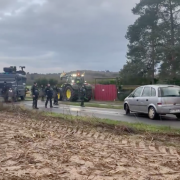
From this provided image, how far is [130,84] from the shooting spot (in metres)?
31.5

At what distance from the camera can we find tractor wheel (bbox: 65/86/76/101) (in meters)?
26.5

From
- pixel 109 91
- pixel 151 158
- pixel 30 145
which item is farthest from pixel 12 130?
pixel 109 91

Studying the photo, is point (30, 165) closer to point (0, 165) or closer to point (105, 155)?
point (0, 165)

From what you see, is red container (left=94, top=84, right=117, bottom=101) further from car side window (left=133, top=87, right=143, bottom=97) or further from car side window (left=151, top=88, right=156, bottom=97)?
car side window (left=151, top=88, right=156, bottom=97)

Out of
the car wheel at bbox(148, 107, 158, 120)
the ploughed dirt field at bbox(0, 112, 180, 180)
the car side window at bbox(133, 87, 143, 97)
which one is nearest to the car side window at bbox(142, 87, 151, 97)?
the car side window at bbox(133, 87, 143, 97)

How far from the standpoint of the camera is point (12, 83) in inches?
1046

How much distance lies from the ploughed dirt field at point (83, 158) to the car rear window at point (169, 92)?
5053 millimetres

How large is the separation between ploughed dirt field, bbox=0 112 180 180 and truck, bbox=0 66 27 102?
671 inches

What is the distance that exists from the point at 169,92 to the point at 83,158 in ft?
25.6

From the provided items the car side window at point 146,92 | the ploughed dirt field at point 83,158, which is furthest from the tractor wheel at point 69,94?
the ploughed dirt field at point 83,158

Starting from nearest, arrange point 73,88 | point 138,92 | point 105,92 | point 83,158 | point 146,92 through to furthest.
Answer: point 83,158, point 146,92, point 138,92, point 73,88, point 105,92

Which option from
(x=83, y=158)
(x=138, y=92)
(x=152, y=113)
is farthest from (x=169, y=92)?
(x=83, y=158)

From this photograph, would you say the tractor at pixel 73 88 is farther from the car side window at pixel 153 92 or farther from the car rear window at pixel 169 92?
the car rear window at pixel 169 92

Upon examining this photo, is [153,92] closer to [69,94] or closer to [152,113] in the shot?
[152,113]
